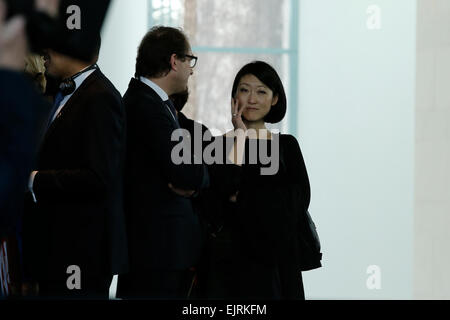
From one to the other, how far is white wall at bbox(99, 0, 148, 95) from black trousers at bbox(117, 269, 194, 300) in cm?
277

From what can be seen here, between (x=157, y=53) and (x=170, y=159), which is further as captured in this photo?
(x=157, y=53)

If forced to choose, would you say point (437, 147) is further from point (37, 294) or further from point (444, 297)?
point (37, 294)

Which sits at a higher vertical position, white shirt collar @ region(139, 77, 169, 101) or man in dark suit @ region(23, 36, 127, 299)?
white shirt collar @ region(139, 77, 169, 101)

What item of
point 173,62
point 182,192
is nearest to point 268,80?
point 173,62

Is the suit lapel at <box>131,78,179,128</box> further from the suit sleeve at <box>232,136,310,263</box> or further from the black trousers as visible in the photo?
the black trousers

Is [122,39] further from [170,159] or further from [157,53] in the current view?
[170,159]

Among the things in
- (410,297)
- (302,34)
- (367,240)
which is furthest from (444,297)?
(302,34)

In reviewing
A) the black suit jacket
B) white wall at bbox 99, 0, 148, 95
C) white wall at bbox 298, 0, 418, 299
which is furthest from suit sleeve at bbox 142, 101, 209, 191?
white wall at bbox 298, 0, 418, 299

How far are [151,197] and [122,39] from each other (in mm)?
2969

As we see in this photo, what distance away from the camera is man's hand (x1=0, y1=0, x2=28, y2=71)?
90 cm

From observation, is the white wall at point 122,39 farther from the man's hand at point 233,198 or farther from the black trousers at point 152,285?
the black trousers at point 152,285

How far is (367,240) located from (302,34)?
160cm

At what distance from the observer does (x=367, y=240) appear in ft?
20.3

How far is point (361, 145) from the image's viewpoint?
6242 mm
